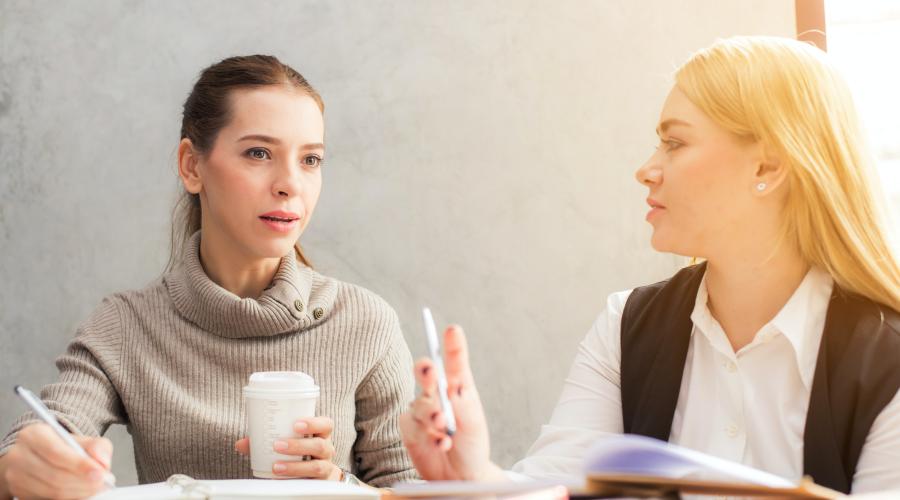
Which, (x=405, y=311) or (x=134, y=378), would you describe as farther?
(x=405, y=311)

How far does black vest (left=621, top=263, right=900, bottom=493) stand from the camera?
1.25 m

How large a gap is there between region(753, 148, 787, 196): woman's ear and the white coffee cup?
0.74m

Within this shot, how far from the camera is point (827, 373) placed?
4.27 feet

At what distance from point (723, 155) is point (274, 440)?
0.79m

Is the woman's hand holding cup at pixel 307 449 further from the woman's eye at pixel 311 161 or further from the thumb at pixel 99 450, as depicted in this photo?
the woman's eye at pixel 311 161

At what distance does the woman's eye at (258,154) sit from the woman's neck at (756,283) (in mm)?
813

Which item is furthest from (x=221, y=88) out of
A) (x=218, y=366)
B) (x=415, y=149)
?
(x=415, y=149)

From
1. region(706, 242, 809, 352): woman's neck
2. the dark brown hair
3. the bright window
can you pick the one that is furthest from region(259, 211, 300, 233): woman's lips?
the bright window

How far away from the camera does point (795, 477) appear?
1.32 meters

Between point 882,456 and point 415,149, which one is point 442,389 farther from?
point 415,149

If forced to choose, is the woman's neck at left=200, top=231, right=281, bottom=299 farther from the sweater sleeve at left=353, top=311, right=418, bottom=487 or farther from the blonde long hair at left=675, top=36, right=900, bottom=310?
the blonde long hair at left=675, top=36, right=900, bottom=310

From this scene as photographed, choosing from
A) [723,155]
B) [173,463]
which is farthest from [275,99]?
[723,155]

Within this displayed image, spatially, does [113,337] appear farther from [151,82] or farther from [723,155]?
[723,155]

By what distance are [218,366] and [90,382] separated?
0.72 feet
